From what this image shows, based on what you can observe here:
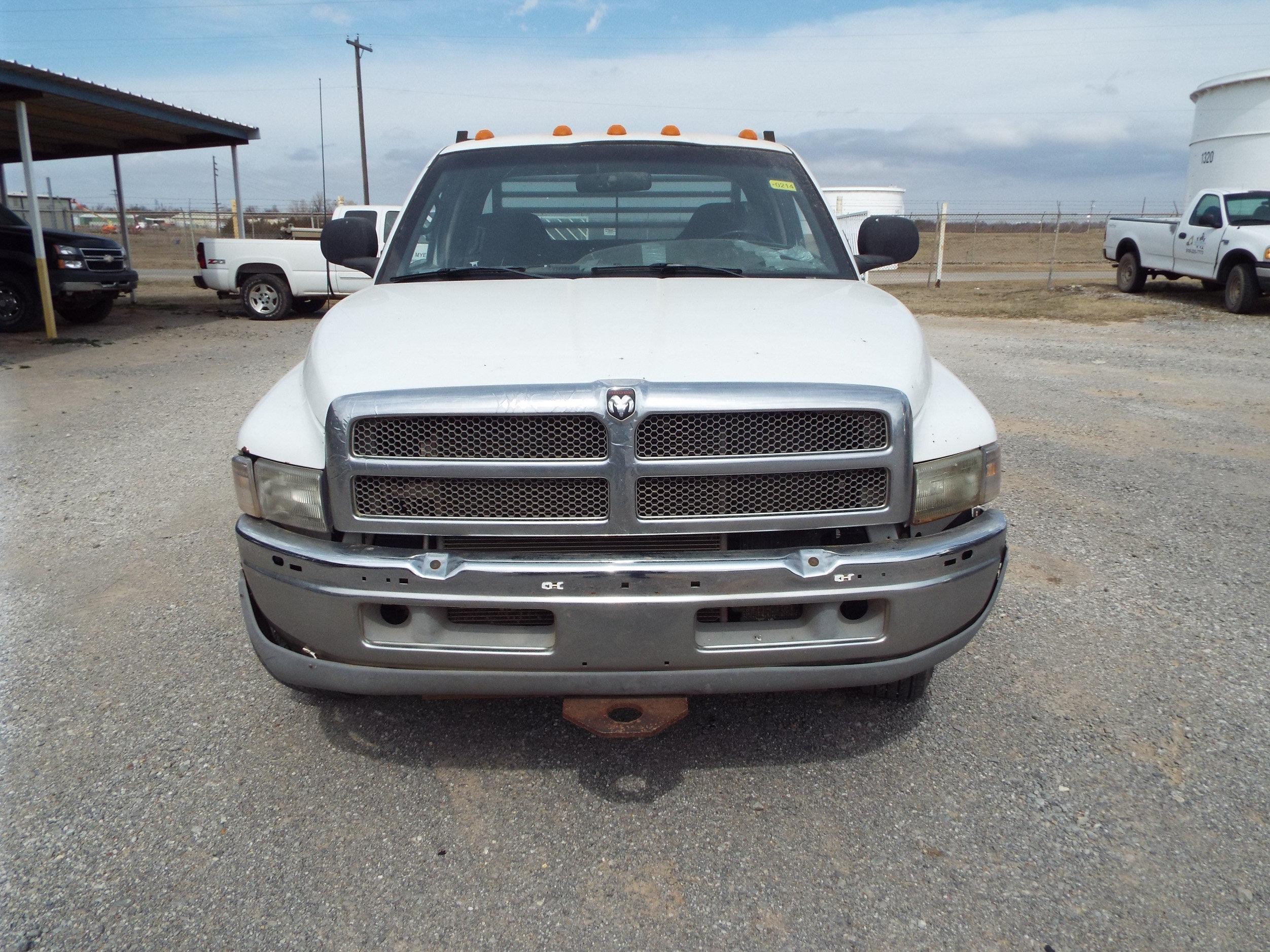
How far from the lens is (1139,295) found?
18094mm

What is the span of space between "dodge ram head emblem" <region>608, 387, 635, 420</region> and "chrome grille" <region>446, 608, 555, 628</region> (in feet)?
1.79

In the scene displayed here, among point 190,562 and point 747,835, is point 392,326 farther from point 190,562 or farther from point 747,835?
point 190,562

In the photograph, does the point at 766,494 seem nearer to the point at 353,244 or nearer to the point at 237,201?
the point at 353,244

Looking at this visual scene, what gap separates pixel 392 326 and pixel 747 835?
1752 mm

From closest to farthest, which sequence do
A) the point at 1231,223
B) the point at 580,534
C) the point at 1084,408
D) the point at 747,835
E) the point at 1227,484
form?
the point at 580,534 < the point at 747,835 < the point at 1227,484 < the point at 1084,408 < the point at 1231,223

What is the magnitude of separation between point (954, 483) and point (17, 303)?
1496 cm

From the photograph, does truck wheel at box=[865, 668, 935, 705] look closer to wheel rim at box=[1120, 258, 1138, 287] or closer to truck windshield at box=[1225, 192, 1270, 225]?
truck windshield at box=[1225, 192, 1270, 225]

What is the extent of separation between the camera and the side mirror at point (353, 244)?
394cm

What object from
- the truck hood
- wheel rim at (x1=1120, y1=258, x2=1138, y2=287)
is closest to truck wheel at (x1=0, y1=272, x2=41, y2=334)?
the truck hood

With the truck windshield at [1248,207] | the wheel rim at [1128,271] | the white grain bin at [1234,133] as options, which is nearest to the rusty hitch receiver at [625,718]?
the truck windshield at [1248,207]

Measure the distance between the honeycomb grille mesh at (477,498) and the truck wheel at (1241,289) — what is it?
51.1ft

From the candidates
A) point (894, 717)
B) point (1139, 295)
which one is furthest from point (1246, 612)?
point (1139, 295)

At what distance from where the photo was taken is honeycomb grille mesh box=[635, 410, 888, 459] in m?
2.31

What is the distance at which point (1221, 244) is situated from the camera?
49.0ft
